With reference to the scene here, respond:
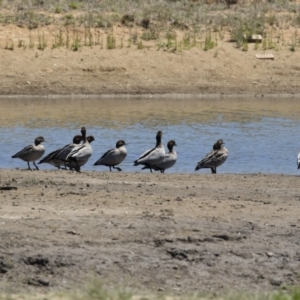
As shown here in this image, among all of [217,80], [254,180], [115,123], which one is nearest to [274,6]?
[217,80]

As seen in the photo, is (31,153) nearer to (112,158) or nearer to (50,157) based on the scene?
(50,157)

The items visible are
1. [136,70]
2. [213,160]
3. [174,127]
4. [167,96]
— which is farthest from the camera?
[136,70]

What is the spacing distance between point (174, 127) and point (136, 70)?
7.84 metres

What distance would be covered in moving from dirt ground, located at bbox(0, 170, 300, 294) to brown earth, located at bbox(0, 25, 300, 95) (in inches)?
653

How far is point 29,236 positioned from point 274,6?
31.7m

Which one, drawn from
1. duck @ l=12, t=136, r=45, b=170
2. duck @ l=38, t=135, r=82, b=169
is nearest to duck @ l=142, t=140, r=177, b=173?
duck @ l=38, t=135, r=82, b=169

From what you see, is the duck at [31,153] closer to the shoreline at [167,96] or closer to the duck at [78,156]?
the duck at [78,156]

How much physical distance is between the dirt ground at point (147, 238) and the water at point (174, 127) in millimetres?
5477

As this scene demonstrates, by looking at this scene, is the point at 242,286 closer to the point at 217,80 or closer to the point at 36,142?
the point at 36,142

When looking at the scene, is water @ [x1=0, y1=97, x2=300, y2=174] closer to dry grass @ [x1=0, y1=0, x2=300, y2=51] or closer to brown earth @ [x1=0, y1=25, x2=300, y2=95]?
brown earth @ [x1=0, y1=25, x2=300, y2=95]

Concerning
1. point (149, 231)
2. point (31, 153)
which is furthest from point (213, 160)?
point (149, 231)

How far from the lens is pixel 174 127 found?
22.9m

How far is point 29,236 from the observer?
955 centimetres

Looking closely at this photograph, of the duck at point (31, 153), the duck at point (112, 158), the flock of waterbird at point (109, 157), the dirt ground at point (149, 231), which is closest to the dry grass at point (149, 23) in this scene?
the duck at point (31, 153)
